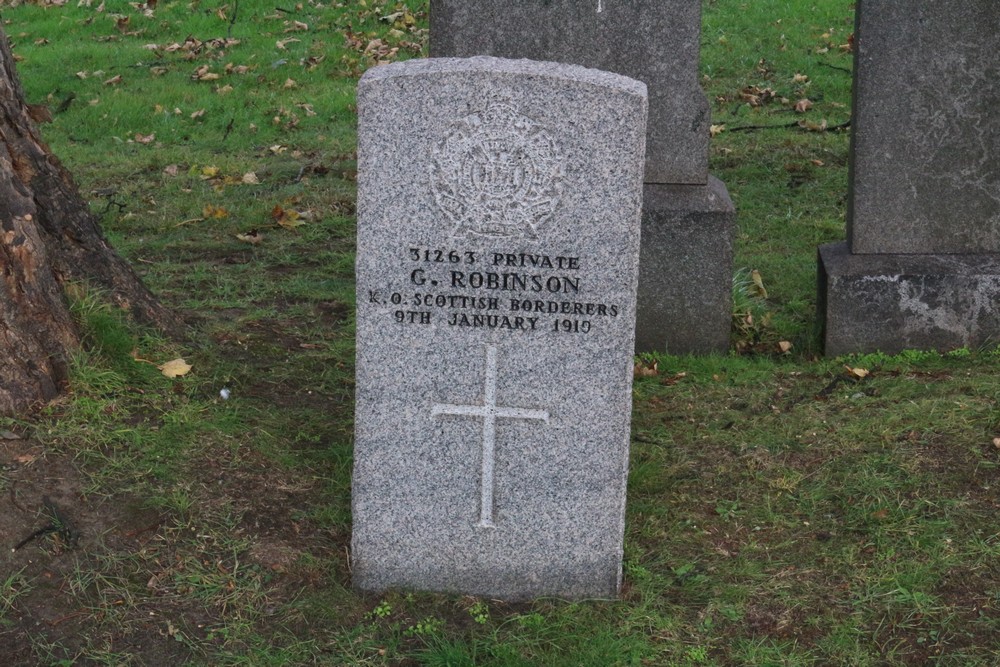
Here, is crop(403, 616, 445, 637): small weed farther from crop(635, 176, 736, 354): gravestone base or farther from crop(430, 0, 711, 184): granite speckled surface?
crop(430, 0, 711, 184): granite speckled surface

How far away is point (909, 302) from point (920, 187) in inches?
20.0

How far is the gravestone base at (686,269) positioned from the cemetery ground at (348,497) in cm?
18

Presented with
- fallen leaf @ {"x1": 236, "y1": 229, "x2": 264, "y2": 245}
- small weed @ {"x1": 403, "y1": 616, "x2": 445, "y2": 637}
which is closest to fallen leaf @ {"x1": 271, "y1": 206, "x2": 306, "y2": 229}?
fallen leaf @ {"x1": 236, "y1": 229, "x2": 264, "y2": 245}

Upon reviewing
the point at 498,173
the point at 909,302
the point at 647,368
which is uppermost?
the point at 498,173

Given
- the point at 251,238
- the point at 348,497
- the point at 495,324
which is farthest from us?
the point at 251,238

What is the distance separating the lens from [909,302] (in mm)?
5410

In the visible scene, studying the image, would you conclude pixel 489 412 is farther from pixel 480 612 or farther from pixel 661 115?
pixel 661 115

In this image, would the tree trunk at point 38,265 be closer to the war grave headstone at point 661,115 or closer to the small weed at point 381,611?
the small weed at point 381,611

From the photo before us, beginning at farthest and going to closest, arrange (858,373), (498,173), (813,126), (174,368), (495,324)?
(813,126) → (858,373) → (174,368) → (495,324) → (498,173)

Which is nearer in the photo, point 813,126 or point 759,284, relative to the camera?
point 759,284

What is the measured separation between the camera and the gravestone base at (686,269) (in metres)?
5.45

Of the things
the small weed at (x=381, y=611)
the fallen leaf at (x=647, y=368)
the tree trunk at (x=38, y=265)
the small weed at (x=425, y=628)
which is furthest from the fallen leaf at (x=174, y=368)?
the fallen leaf at (x=647, y=368)

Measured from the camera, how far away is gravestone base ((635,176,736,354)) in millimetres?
5445

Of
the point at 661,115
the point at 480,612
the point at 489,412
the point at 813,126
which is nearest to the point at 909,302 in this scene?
the point at 661,115
